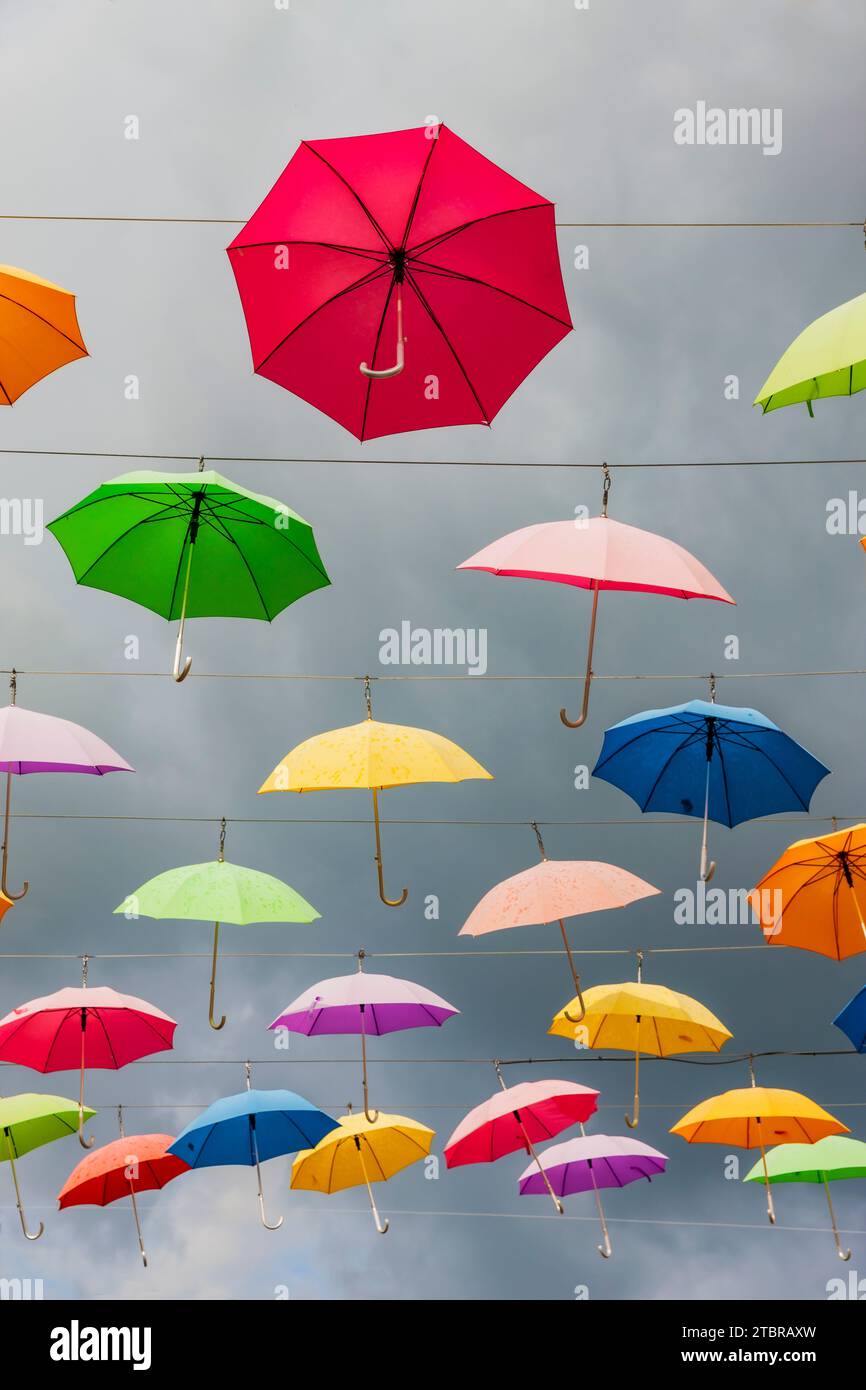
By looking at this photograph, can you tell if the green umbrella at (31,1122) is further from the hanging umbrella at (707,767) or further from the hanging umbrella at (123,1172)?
the hanging umbrella at (707,767)

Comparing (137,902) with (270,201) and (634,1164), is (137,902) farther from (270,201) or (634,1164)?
(634,1164)

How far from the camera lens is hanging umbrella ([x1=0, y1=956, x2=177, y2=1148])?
9172mm

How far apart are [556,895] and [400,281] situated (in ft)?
13.0

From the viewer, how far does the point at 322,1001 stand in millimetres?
9062

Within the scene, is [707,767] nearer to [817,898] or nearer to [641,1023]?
[817,898]

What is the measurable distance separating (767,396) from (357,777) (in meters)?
2.99

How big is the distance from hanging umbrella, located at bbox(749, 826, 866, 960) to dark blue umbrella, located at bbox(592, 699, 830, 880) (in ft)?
1.27

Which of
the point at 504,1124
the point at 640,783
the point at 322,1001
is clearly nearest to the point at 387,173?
the point at 640,783

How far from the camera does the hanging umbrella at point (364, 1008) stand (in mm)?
9102

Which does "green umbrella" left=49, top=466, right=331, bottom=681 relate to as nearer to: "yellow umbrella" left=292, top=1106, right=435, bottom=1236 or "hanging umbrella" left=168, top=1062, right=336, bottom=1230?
"hanging umbrella" left=168, top=1062, right=336, bottom=1230

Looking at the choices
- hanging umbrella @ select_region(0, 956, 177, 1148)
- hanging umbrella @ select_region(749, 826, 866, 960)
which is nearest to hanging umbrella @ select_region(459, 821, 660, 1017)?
hanging umbrella @ select_region(749, 826, 866, 960)

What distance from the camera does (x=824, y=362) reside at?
17.8 ft

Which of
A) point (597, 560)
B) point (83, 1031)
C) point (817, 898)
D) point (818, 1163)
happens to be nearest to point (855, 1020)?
point (817, 898)

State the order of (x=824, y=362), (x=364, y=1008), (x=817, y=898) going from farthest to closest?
1. (x=364, y=1008)
2. (x=817, y=898)
3. (x=824, y=362)
